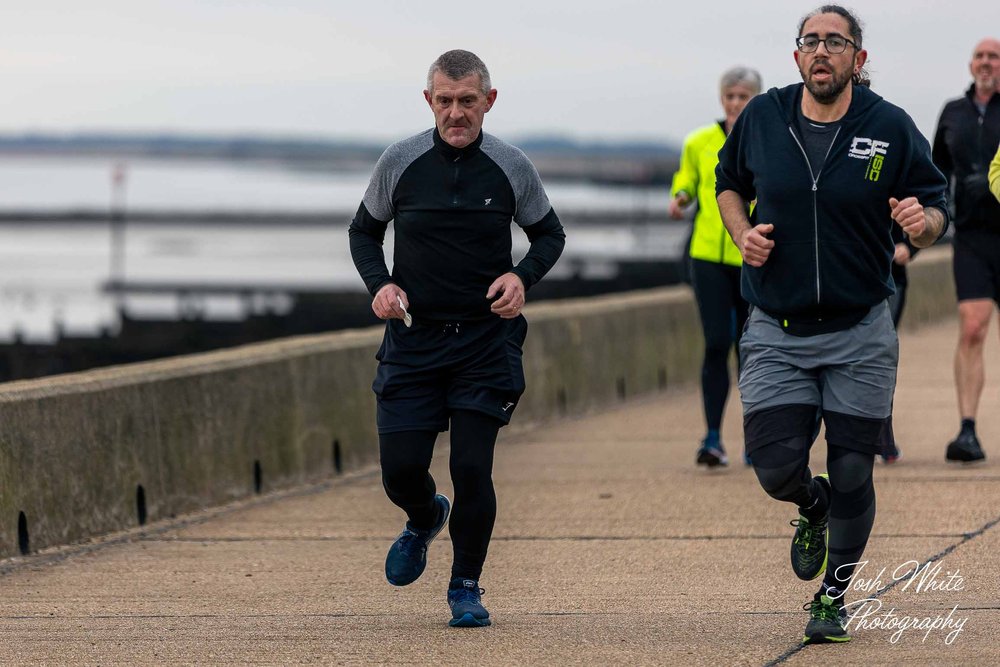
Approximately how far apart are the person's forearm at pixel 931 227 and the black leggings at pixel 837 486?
2.17ft

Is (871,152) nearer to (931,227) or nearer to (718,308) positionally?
(931,227)

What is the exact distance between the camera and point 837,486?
6129mm

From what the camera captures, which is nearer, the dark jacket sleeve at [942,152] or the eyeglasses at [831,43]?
the eyeglasses at [831,43]

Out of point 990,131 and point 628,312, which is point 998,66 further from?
point 628,312

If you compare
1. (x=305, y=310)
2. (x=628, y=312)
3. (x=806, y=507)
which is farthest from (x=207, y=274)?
(x=806, y=507)

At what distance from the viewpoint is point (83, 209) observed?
112000mm

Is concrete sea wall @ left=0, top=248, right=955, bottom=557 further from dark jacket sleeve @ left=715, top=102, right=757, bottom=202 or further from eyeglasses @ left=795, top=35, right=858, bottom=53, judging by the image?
eyeglasses @ left=795, top=35, right=858, bottom=53

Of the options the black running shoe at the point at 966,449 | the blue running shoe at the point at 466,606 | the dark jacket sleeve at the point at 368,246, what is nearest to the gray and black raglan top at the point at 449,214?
the dark jacket sleeve at the point at 368,246

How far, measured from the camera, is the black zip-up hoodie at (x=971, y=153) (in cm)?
967

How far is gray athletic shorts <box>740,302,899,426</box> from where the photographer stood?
6066mm

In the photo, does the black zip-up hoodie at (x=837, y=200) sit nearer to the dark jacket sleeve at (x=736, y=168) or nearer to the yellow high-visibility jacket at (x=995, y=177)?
the dark jacket sleeve at (x=736, y=168)

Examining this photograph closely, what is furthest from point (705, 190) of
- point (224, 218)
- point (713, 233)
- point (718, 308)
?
point (224, 218)

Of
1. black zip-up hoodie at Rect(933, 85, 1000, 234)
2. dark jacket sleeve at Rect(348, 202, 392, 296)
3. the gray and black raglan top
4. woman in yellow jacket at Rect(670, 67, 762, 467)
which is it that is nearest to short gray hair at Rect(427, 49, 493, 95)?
the gray and black raglan top

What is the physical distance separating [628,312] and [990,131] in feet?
16.8
